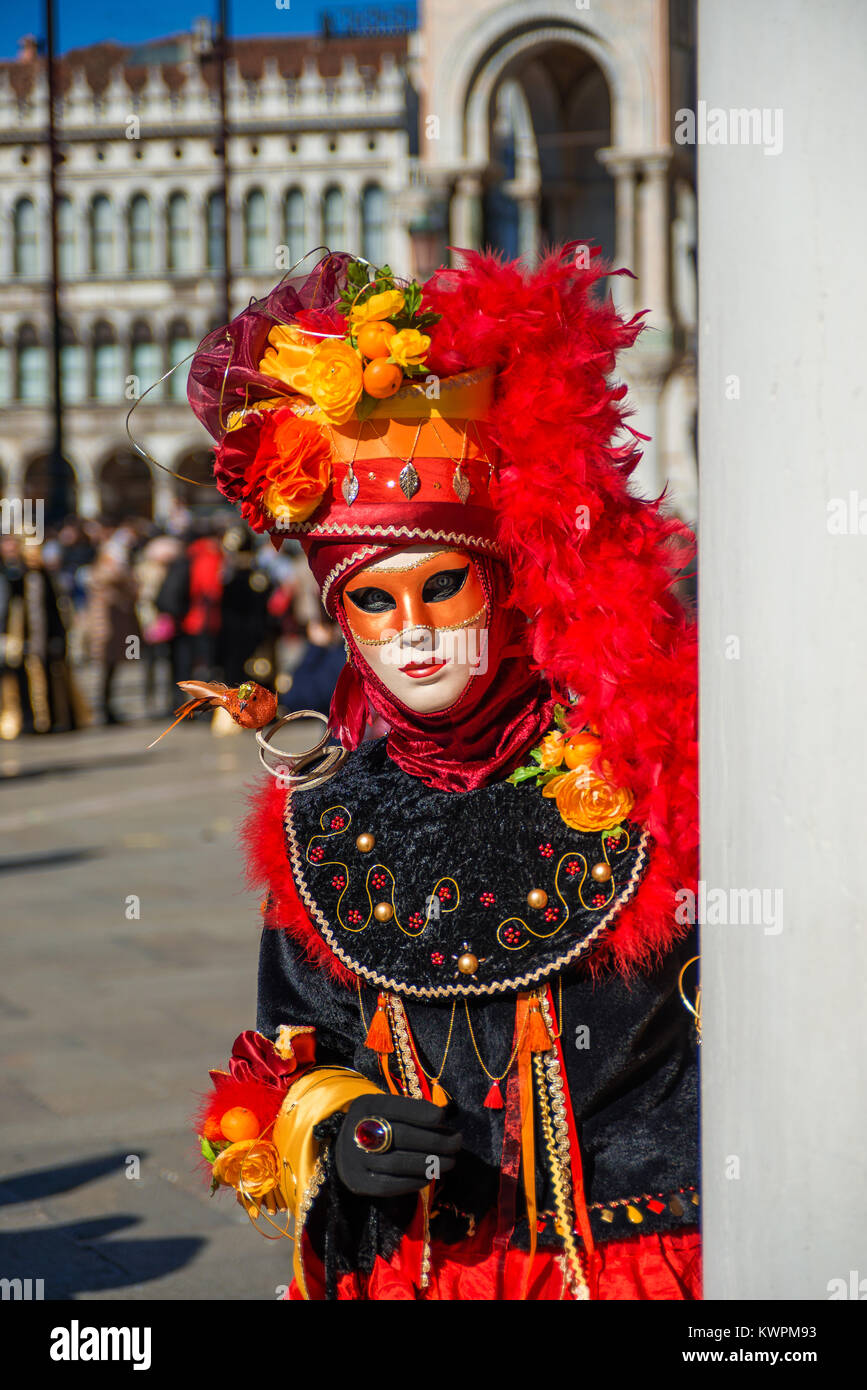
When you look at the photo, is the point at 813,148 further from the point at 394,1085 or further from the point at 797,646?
the point at 394,1085

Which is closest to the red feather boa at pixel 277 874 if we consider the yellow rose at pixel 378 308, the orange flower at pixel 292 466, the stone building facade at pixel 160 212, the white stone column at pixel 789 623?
the orange flower at pixel 292 466

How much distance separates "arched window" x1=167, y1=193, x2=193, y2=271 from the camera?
5222 centimetres

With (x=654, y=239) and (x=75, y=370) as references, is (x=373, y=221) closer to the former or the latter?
(x=75, y=370)

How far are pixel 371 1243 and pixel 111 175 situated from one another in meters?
53.4

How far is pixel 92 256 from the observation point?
53250 mm

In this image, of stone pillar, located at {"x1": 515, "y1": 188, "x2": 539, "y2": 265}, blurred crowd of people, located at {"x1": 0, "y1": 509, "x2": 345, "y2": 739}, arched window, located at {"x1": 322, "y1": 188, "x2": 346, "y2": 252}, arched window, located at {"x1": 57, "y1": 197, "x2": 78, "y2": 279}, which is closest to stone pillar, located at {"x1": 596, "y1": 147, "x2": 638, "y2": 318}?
stone pillar, located at {"x1": 515, "y1": 188, "x2": 539, "y2": 265}

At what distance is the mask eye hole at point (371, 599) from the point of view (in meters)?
1.90

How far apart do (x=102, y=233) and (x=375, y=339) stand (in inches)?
2141

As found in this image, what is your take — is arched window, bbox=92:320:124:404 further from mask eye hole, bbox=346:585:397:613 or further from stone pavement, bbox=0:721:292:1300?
mask eye hole, bbox=346:585:397:613

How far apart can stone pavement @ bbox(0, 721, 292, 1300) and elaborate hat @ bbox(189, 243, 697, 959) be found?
53 cm

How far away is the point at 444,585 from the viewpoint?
1.88m

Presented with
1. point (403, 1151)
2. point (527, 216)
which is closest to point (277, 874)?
point (403, 1151)

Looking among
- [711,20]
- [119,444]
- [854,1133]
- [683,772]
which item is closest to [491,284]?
[683,772]
